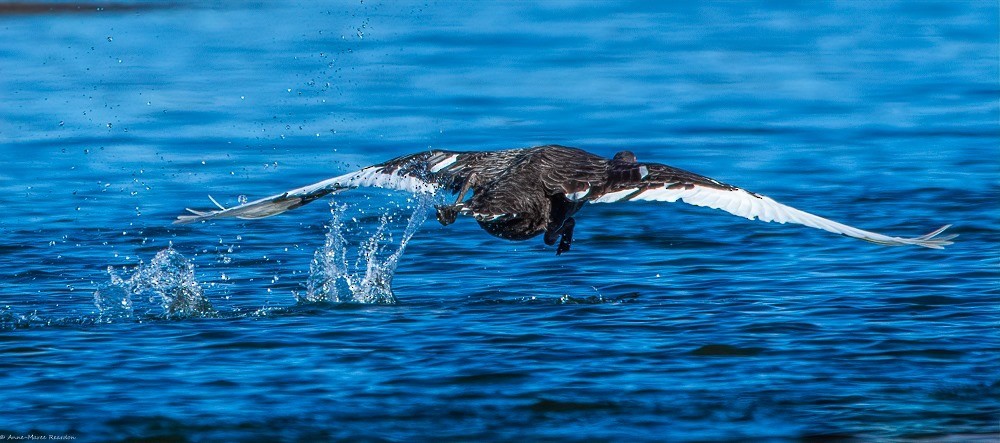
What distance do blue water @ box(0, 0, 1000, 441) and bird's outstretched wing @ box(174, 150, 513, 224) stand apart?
2.25ft

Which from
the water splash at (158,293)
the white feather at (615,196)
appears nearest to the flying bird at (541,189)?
the white feather at (615,196)

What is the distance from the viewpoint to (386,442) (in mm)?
7484

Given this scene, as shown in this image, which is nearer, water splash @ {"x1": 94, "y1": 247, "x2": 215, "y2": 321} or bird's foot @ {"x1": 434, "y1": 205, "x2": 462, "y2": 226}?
bird's foot @ {"x1": 434, "y1": 205, "x2": 462, "y2": 226}

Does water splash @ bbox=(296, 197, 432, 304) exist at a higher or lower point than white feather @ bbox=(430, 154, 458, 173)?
lower

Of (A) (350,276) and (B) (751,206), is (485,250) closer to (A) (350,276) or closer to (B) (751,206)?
(A) (350,276)

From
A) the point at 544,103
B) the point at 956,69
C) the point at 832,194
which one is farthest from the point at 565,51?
the point at 832,194

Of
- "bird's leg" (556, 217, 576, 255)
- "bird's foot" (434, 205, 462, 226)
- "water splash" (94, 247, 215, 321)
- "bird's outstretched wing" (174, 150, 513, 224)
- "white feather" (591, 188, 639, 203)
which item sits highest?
"bird's outstretched wing" (174, 150, 513, 224)

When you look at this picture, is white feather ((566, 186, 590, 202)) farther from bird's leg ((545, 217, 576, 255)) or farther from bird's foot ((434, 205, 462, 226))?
bird's foot ((434, 205, 462, 226))

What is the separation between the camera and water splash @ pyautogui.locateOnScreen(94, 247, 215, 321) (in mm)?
9984

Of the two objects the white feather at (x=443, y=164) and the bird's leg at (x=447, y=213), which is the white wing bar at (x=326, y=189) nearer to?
the white feather at (x=443, y=164)

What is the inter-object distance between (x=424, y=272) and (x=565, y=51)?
11219 mm

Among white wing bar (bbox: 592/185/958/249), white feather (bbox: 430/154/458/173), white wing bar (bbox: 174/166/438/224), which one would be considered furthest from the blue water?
white feather (bbox: 430/154/458/173)

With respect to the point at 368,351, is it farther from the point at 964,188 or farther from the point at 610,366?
the point at 964,188

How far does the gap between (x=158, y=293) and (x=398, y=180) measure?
1941 mm
